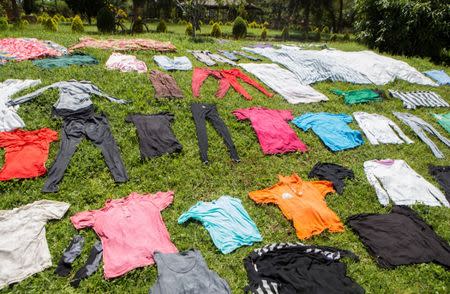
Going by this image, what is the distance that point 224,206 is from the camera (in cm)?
601

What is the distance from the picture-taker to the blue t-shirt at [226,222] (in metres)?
5.40

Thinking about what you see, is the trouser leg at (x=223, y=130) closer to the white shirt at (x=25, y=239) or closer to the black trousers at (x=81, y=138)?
the black trousers at (x=81, y=138)

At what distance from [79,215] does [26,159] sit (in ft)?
6.69

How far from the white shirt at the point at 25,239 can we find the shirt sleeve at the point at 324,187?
5.02 meters

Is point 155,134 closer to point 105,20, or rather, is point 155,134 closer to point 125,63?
point 125,63

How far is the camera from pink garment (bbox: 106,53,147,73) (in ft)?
33.3

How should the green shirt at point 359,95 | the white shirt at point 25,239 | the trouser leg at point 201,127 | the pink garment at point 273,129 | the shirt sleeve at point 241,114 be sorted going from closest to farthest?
1. the white shirt at point 25,239
2. the trouser leg at point 201,127
3. the pink garment at point 273,129
4. the shirt sleeve at point 241,114
5. the green shirt at point 359,95

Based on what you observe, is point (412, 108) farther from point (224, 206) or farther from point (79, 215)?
point (79, 215)

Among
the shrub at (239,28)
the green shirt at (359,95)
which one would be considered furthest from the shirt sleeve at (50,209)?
the shrub at (239,28)

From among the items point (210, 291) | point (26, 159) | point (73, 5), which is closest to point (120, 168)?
point (26, 159)

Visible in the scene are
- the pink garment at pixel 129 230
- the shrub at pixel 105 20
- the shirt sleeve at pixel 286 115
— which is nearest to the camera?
the pink garment at pixel 129 230

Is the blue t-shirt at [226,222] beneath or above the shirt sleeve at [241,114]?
beneath

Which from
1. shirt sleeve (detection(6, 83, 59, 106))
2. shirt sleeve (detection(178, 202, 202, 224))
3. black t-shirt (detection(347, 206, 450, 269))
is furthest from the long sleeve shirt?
black t-shirt (detection(347, 206, 450, 269))

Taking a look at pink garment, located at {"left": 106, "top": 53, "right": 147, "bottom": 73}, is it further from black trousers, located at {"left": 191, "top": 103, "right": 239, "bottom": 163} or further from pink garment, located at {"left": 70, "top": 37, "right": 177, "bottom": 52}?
black trousers, located at {"left": 191, "top": 103, "right": 239, "bottom": 163}
